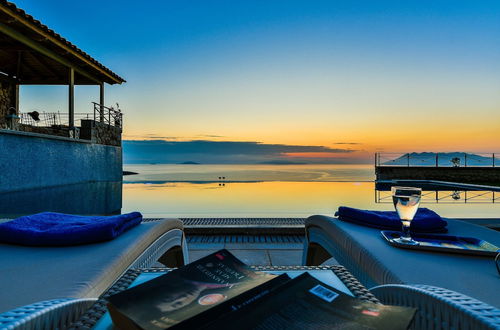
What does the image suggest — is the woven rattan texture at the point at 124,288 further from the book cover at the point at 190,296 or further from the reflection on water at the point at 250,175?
the reflection on water at the point at 250,175

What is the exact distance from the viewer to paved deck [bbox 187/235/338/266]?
2.24 m

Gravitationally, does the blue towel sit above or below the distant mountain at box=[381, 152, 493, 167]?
below

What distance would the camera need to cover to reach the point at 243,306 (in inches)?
15.7

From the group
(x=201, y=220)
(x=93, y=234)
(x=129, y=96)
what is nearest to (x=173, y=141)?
(x=129, y=96)

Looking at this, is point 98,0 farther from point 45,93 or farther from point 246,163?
point 246,163

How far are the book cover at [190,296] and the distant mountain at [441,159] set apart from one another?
9942 millimetres

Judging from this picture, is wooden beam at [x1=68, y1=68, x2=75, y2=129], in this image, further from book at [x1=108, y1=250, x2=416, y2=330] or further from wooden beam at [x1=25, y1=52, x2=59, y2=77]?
book at [x1=108, y1=250, x2=416, y2=330]

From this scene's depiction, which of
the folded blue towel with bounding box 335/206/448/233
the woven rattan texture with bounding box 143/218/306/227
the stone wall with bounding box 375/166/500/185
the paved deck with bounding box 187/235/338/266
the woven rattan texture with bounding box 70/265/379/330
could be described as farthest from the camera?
the stone wall with bounding box 375/166/500/185

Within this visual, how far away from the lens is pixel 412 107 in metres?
9.55

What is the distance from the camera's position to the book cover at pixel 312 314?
360mm

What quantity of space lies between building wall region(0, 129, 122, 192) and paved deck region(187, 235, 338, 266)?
3.92 m

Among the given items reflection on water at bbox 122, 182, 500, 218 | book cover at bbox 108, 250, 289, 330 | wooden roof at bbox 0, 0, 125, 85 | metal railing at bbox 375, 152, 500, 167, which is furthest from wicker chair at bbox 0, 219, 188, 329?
metal railing at bbox 375, 152, 500, 167

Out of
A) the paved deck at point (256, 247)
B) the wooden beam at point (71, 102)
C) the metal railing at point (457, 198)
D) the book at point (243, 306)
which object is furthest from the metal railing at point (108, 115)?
the book at point (243, 306)

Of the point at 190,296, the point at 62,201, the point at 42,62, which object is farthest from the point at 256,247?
the point at 42,62
